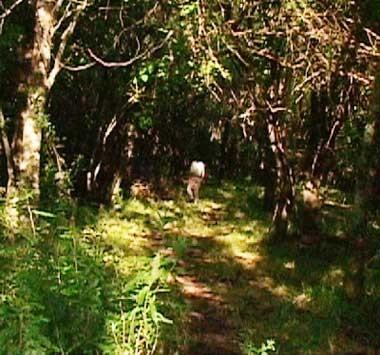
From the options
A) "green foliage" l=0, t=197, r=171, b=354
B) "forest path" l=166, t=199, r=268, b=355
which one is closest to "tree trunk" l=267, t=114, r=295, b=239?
"forest path" l=166, t=199, r=268, b=355

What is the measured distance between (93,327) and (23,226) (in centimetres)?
179

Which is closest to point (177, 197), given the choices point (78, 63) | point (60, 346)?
point (78, 63)

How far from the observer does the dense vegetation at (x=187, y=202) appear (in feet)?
21.1

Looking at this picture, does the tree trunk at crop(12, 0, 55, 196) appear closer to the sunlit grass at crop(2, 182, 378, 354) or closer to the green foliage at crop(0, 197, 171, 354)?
the sunlit grass at crop(2, 182, 378, 354)

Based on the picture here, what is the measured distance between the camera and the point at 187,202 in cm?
2455

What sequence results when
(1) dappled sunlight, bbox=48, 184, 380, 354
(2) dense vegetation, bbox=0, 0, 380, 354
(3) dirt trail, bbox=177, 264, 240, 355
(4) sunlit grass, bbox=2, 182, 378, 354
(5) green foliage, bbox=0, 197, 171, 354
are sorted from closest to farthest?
(5) green foliage, bbox=0, 197, 171, 354 → (2) dense vegetation, bbox=0, 0, 380, 354 → (4) sunlit grass, bbox=2, 182, 378, 354 → (3) dirt trail, bbox=177, 264, 240, 355 → (1) dappled sunlight, bbox=48, 184, 380, 354

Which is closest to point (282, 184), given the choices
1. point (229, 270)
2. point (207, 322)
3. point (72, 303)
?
point (229, 270)

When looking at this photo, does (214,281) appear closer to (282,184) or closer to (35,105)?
(35,105)

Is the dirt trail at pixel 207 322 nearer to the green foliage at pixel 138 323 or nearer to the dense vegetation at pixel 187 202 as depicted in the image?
the dense vegetation at pixel 187 202

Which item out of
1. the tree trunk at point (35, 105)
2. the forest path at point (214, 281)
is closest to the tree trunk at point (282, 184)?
the forest path at point (214, 281)

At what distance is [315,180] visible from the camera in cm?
1638

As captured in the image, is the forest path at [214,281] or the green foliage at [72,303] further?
the forest path at [214,281]

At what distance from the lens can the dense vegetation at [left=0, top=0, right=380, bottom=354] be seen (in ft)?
21.1

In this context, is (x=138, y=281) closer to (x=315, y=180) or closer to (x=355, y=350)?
(x=355, y=350)
